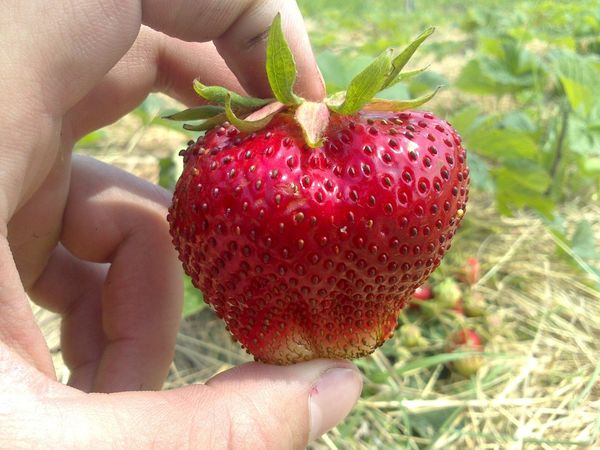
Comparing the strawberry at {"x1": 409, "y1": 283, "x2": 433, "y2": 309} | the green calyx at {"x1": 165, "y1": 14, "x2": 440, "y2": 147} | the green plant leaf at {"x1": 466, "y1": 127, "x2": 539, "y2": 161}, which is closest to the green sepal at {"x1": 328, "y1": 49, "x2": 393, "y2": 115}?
the green calyx at {"x1": 165, "y1": 14, "x2": 440, "y2": 147}

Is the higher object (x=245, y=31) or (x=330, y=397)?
(x=245, y=31)

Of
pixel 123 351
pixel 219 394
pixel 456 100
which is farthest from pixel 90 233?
pixel 456 100

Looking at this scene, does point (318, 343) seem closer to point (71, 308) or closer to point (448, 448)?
point (448, 448)

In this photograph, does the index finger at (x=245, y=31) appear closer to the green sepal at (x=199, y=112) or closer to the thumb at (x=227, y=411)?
the green sepal at (x=199, y=112)

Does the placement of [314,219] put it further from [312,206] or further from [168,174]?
[168,174]

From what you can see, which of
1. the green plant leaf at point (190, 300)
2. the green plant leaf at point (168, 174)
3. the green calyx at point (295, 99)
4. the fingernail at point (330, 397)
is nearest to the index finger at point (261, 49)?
the green calyx at point (295, 99)

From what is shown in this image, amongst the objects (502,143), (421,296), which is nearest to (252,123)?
(421,296)
